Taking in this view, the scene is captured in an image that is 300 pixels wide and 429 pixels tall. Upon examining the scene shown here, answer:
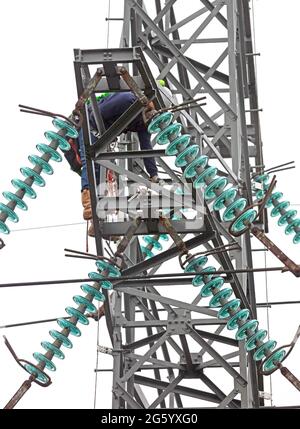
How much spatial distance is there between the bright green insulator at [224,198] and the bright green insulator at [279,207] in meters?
1.77

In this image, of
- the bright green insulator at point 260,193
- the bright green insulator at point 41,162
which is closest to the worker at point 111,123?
the bright green insulator at point 41,162

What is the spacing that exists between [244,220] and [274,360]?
5.36 feet

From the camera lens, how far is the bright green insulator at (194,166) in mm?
17172

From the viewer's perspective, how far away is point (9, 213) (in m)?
17.3

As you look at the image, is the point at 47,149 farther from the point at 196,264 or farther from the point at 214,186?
the point at 196,264

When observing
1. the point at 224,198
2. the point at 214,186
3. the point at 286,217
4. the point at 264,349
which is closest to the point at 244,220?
the point at 224,198

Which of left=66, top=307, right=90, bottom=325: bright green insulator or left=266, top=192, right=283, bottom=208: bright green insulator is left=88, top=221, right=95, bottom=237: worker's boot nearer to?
left=66, top=307, right=90, bottom=325: bright green insulator

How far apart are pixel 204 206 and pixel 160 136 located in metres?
1.01

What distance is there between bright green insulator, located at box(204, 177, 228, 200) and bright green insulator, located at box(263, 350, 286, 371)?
6.21ft

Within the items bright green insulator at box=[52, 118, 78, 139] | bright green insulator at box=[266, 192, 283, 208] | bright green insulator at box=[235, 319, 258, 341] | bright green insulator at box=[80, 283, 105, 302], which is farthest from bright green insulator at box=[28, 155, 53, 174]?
bright green insulator at box=[266, 192, 283, 208]

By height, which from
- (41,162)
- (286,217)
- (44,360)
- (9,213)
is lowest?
(44,360)

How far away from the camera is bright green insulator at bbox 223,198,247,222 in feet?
56.8

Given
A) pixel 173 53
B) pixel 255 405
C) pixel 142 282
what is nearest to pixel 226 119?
pixel 173 53

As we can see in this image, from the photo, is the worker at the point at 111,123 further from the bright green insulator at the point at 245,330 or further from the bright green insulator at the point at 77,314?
the bright green insulator at the point at 245,330
